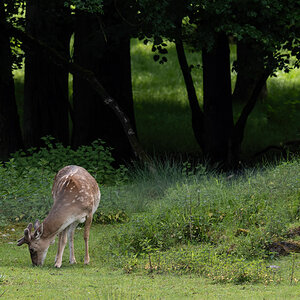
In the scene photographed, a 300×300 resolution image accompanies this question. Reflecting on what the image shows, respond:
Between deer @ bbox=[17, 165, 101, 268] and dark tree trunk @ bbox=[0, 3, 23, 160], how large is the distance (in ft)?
27.5

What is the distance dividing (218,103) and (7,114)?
5.84m

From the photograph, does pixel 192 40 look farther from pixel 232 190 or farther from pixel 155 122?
pixel 155 122

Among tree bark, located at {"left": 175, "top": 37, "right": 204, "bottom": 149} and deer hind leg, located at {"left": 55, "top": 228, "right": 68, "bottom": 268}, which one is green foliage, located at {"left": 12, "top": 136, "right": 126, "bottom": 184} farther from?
deer hind leg, located at {"left": 55, "top": 228, "right": 68, "bottom": 268}

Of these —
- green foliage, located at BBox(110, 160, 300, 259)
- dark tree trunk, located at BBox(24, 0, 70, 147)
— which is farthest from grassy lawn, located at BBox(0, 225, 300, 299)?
dark tree trunk, located at BBox(24, 0, 70, 147)

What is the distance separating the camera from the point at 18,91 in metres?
31.2

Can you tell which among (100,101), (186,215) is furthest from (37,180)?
(100,101)

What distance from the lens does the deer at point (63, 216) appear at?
31.4ft

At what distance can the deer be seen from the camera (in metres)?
9.57

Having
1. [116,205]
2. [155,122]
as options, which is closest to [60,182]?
[116,205]

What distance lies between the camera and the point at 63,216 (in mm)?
9664

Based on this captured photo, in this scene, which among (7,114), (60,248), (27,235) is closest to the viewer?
(27,235)

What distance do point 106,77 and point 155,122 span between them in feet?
25.0

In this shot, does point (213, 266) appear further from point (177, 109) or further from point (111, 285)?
point (177, 109)

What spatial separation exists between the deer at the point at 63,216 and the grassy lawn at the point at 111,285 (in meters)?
0.24
